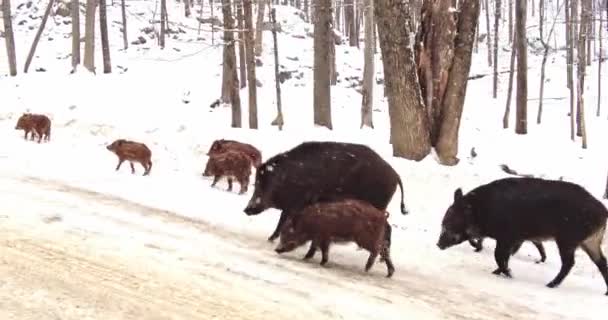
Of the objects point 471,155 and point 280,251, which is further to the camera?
point 471,155

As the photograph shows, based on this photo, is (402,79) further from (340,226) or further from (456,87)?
(340,226)

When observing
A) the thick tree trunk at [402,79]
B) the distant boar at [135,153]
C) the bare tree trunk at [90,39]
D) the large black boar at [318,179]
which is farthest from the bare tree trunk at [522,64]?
the bare tree trunk at [90,39]

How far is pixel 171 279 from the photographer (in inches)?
203

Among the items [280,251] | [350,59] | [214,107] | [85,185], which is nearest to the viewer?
[280,251]

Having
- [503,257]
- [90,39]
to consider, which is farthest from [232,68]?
[90,39]

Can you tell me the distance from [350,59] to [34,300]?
141ft

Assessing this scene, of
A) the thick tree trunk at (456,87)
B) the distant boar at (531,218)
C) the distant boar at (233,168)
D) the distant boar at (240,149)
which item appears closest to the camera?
the distant boar at (531,218)

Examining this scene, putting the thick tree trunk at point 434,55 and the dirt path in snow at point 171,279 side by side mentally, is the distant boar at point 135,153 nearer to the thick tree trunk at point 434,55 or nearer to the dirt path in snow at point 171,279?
the dirt path in snow at point 171,279

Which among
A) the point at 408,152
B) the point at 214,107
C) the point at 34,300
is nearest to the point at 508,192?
the point at 408,152

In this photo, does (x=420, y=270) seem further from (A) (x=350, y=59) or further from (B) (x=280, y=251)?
(A) (x=350, y=59)

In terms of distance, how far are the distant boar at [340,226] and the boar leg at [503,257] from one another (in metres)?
1.70

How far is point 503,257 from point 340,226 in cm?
242

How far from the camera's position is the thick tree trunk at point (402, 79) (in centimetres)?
1180

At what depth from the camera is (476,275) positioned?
25.0 feet
